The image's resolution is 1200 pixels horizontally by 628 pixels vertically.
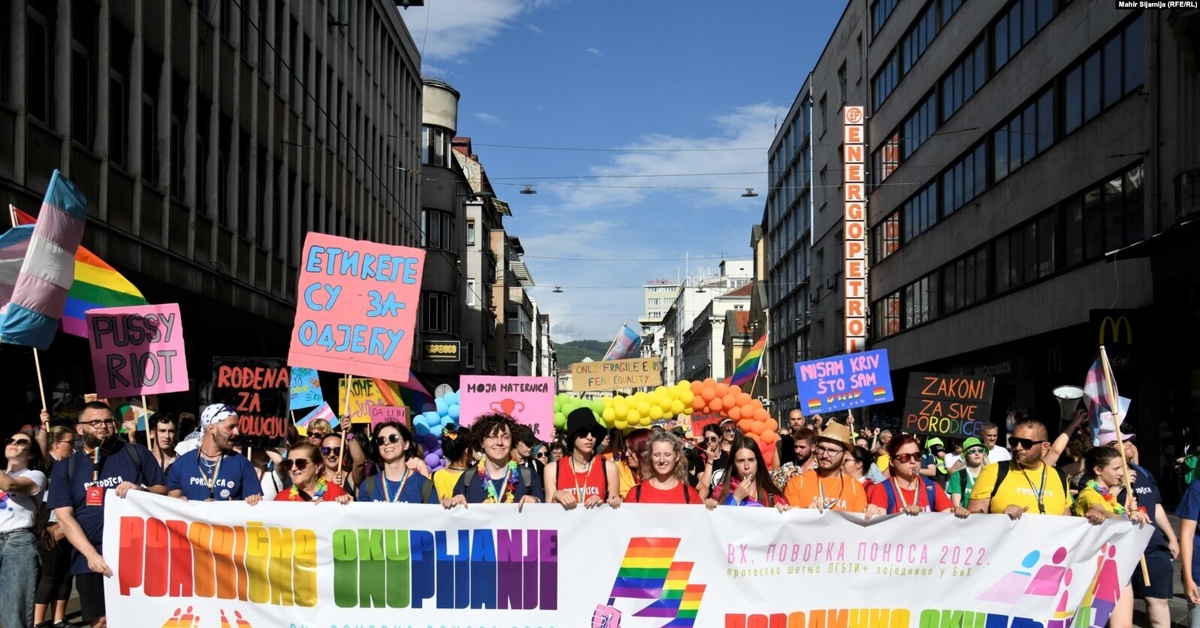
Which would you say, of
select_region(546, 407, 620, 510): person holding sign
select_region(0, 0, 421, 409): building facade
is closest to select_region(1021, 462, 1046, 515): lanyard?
select_region(546, 407, 620, 510): person holding sign

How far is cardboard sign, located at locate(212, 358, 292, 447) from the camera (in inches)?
555

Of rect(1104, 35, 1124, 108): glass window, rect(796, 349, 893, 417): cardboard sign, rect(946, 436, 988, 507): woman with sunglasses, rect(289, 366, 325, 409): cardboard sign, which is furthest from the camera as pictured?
rect(1104, 35, 1124, 108): glass window

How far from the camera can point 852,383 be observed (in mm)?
16438

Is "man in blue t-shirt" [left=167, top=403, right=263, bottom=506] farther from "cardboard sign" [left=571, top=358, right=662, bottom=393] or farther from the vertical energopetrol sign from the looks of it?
the vertical energopetrol sign

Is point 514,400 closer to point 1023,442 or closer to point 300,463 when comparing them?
point 300,463

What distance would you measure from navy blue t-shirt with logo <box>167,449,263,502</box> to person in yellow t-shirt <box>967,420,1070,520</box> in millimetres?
4666

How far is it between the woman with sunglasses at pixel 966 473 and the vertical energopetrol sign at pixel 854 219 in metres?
29.1

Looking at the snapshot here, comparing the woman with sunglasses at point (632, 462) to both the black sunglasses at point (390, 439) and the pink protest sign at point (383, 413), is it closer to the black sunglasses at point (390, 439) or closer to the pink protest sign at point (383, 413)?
the black sunglasses at point (390, 439)

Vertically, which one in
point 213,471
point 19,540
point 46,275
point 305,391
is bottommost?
point 19,540

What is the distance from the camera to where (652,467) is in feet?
25.2

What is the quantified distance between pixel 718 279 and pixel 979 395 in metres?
136

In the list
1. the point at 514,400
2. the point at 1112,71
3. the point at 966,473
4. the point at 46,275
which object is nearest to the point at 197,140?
the point at 514,400

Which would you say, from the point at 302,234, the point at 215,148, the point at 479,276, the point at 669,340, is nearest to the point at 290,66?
the point at 302,234

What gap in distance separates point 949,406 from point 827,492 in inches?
329
